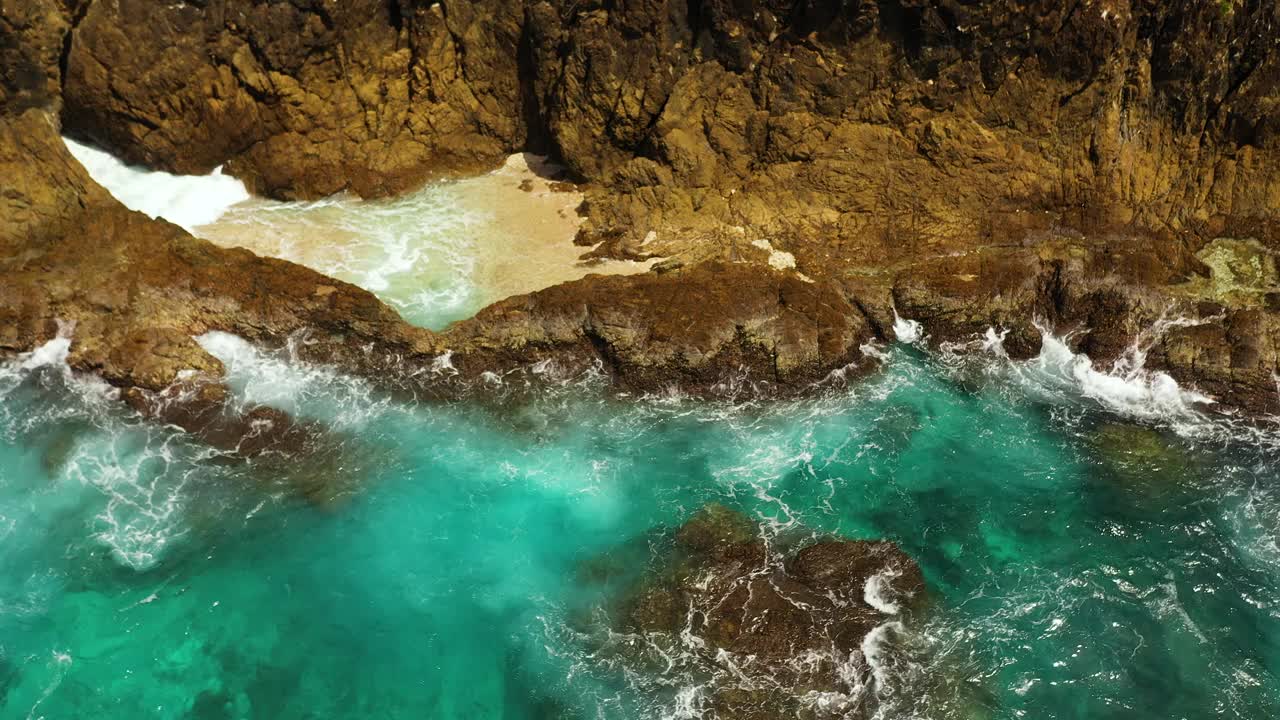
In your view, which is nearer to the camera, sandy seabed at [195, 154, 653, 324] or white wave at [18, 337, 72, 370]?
white wave at [18, 337, 72, 370]

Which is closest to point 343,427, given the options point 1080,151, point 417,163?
point 417,163

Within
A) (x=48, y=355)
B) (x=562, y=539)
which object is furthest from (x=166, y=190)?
(x=562, y=539)

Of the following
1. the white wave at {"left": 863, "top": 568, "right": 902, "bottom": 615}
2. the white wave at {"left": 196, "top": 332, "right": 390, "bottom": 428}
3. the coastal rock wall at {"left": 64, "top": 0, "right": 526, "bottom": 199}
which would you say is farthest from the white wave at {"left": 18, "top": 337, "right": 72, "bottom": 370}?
the white wave at {"left": 863, "top": 568, "right": 902, "bottom": 615}

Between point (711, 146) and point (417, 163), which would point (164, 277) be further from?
point (711, 146)

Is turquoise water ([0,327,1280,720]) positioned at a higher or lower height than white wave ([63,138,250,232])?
lower

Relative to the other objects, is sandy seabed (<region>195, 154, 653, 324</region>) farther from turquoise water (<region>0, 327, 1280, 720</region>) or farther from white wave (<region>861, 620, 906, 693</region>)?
white wave (<region>861, 620, 906, 693</region>)

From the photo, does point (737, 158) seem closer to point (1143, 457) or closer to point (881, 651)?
point (1143, 457)
